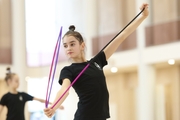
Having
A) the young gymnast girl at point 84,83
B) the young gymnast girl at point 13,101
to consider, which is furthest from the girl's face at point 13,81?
the young gymnast girl at point 84,83

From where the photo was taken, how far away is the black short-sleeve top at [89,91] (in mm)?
2791

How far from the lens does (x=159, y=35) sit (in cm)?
991

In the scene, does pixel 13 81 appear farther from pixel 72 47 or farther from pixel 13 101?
pixel 72 47

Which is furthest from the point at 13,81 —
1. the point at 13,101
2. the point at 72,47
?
the point at 72,47

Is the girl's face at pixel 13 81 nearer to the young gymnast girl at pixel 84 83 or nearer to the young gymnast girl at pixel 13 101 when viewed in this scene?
the young gymnast girl at pixel 13 101

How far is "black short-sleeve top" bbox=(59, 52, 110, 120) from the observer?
2.79 m

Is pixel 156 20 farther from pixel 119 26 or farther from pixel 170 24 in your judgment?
pixel 119 26

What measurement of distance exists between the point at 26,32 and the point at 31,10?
0.84m

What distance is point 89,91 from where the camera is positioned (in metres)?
2.82

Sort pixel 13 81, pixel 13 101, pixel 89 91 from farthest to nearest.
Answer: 1. pixel 13 101
2. pixel 13 81
3. pixel 89 91

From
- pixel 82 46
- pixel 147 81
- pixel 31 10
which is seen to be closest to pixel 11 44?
pixel 31 10

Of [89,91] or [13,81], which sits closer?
[89,91]

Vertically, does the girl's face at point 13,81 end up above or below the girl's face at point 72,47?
below

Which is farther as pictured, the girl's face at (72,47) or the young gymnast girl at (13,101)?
the young gymnast girl at (13,101)
